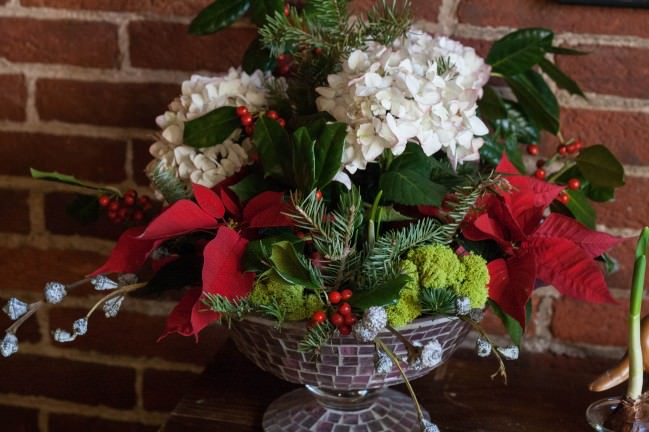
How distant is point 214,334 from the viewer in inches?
40.8

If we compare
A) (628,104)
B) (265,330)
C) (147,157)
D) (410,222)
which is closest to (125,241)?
(265,330)

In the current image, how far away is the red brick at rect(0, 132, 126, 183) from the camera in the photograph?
983mm

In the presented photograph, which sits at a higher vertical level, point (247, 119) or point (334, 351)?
point (247, 119)

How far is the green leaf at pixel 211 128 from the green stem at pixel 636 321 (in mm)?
379

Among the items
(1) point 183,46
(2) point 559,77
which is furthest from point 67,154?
(2) point 559,77

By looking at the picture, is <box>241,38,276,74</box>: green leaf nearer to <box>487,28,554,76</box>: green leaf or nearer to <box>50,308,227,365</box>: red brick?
<box>487,28,554,76</box>: green leaf

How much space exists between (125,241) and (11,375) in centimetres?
62

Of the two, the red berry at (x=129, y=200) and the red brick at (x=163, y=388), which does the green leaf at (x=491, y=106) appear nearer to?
the red berry at (x=129, y=200)

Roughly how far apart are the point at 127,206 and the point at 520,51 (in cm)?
45

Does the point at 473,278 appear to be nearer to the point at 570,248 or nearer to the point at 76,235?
the point at 570,248

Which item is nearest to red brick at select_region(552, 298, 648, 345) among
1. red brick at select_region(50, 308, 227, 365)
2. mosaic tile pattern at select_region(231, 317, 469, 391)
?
mosaic tile pattern at select_region(231, 317, 469, 391)

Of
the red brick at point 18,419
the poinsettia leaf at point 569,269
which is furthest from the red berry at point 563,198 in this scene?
the red brick at point 18,419

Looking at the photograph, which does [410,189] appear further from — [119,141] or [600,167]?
[119,141]

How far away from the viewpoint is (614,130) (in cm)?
88
